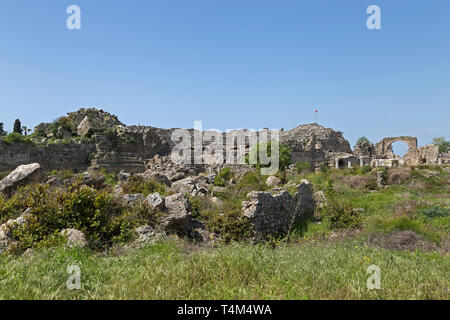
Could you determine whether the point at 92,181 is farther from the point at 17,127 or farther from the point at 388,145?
the point at 388,145

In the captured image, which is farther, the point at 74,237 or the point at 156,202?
the point at 156,202

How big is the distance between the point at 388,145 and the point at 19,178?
1606 inches

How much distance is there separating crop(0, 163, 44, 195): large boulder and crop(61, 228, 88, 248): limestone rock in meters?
4.16

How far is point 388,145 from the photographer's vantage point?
40.2m

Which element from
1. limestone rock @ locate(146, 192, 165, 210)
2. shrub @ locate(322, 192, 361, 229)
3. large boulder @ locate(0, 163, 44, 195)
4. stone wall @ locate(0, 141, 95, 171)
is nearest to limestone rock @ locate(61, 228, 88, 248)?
limestone rock @ locate(146, 192, 165, 210)

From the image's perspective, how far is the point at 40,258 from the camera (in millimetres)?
5109

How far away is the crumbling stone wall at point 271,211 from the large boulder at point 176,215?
154cm

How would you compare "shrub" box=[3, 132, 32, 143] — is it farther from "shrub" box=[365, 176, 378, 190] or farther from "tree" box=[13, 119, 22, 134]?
"shrub" box=[365, 176, 378, 190]

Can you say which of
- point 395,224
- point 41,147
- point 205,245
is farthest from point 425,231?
point 41,147

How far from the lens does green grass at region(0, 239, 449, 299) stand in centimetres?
392

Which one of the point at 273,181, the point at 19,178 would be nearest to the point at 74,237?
the point at 19,178

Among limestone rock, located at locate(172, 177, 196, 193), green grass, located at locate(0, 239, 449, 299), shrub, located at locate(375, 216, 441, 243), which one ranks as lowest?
shrub, located at locate(375, 216, 441, 243)

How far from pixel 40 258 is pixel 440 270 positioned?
6.42m

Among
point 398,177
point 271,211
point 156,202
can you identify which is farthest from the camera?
point 398,177
